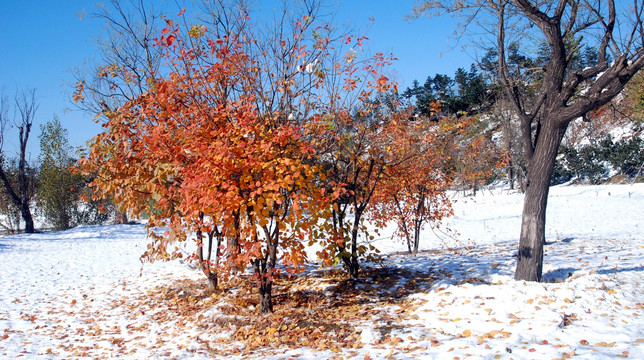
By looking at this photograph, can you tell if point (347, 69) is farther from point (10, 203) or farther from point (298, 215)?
point (10, 203)

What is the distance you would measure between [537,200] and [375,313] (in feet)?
→ 8.01

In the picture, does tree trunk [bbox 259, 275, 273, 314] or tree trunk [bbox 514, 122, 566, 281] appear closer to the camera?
tree trunk [bbox 514, 122, 566, 281]

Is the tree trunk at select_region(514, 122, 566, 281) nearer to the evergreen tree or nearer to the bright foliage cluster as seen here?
the bright foliage cluster

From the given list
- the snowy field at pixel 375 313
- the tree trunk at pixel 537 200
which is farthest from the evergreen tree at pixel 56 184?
the tree trunk at pixel 537 200

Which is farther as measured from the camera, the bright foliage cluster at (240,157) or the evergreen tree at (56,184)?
the evergreen tree at (56,184)

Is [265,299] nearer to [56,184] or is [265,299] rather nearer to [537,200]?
[537,200]

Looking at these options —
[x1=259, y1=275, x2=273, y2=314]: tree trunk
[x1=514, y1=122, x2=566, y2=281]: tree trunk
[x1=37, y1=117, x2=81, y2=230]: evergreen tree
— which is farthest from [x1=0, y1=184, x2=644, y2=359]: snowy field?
[x1=37, y1=117, x2=81, y2=230]: evergreen tree

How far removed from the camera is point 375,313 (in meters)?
5.14

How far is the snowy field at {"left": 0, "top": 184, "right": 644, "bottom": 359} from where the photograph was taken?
387cm

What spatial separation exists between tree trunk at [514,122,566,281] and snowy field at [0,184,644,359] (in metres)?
0.29

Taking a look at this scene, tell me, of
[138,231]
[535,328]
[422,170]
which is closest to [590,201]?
[422,170]

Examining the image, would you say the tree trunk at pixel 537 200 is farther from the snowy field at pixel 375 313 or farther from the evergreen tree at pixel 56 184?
the evergreen tree at pixel 56 184

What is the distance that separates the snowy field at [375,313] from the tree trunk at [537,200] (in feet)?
0.97

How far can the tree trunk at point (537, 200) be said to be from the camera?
200 inches
